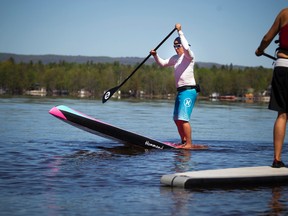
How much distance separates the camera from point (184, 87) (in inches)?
430

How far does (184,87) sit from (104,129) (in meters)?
1.61

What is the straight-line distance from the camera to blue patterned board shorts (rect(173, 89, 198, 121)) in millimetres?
10719

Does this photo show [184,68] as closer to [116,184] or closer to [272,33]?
[272,33]

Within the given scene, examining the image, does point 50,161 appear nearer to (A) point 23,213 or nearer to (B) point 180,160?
Answer: (B) point 180,160

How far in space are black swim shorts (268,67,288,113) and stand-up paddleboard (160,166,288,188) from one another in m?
0.78

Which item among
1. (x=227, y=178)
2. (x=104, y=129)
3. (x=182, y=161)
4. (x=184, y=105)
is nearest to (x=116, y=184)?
(x=227, y=178)

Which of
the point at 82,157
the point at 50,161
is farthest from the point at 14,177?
the point at 82,157

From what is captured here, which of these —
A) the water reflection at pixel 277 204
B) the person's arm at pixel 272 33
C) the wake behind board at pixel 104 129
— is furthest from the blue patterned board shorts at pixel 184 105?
the water reflection at pixel 277 204

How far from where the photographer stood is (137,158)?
349 inches

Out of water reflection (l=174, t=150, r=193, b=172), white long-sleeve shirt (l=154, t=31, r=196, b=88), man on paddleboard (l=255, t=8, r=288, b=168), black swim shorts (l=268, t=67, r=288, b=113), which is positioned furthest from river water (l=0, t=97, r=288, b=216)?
white long-sleeve shirt (l=154, t=31, r=196, b=88)

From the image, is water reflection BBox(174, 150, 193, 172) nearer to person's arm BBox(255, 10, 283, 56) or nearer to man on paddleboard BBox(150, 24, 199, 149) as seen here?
man on paddleboard BBox(150, 24, 199, 149)

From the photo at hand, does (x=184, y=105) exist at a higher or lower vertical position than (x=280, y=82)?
lower

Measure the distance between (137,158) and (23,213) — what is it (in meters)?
4.16

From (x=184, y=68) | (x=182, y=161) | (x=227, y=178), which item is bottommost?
(x=182, y=161)
